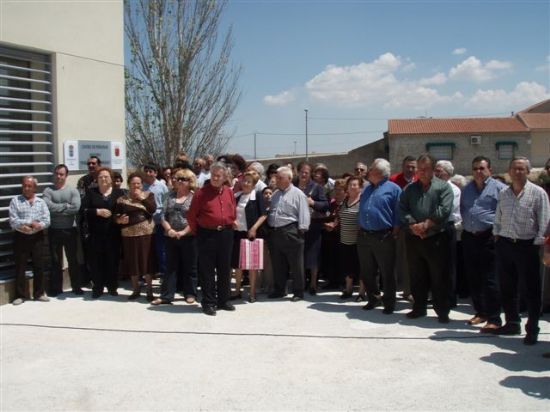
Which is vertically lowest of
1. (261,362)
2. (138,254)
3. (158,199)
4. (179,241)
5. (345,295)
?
(261,362)

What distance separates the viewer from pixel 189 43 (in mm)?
13961

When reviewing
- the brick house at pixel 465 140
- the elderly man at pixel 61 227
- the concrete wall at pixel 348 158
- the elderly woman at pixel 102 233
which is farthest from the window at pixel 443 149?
the elderly man at pixel 61 227

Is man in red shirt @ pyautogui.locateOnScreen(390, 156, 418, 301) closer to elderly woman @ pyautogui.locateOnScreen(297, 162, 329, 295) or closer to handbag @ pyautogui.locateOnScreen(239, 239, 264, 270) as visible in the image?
elderly woman @ pyautogui.locateOnScreen(297, 162, 329, 295)

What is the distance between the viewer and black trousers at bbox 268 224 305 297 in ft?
25.7

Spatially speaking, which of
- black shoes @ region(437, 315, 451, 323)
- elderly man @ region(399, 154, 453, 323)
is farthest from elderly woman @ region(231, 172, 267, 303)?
black shoes @ region(437, 315, 451, 323)

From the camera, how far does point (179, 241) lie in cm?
763

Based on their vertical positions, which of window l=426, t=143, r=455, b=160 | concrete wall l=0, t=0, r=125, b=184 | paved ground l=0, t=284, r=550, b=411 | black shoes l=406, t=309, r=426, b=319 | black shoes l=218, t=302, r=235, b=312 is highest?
window l=426, t=143, r=455, b=160

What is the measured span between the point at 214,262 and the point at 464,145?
48.9 metres

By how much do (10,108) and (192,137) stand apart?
6525 millimetres

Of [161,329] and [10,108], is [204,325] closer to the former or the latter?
[161,329]

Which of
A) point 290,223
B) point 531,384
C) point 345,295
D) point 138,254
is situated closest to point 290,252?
point 290,223

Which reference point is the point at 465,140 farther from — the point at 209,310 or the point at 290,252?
the point at 209,310

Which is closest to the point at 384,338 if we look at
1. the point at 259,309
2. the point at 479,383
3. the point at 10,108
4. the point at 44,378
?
the point at 479,383

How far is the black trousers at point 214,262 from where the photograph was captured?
23.4ft
